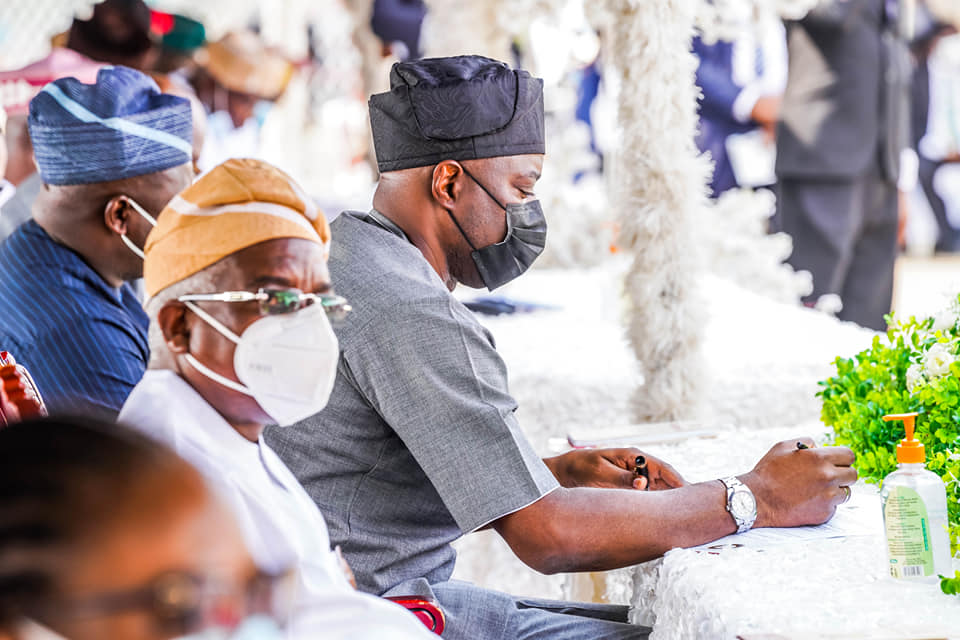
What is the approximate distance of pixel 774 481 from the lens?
67.4 inches

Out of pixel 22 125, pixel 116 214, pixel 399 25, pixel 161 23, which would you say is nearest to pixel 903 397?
pixel 116 214

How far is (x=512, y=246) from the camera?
2.00 metres

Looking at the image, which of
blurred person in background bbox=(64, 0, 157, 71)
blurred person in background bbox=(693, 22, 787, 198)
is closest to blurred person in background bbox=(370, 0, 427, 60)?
blurred person in background bbox=(693, 22, 787, 198)

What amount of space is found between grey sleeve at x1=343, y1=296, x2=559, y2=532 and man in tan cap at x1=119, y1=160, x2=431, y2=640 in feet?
0.78

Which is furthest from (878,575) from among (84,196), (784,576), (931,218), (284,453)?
(931,218)

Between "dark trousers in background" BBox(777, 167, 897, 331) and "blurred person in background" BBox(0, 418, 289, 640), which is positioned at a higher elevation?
"blurred person in background" BBox(0, 418, 289, 640)

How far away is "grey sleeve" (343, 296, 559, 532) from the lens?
63.7 inches

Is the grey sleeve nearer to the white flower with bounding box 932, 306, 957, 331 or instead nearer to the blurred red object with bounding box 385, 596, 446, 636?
the blurred red object with bounding box 385, 596, 446, 636

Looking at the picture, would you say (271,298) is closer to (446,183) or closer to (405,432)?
(405,432)

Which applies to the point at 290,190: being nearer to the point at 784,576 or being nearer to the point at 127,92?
the point at 784,576

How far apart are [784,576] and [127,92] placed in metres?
1.75

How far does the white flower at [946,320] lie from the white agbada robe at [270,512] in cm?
106

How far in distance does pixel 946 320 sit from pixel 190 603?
1.47 metres

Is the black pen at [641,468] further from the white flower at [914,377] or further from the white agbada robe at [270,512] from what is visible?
the white agbada robe at [270,512]
